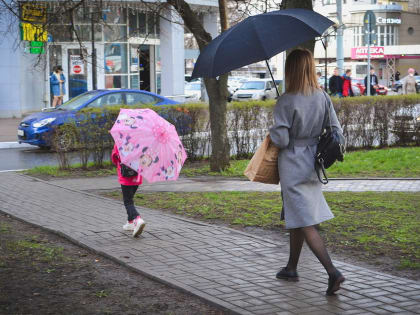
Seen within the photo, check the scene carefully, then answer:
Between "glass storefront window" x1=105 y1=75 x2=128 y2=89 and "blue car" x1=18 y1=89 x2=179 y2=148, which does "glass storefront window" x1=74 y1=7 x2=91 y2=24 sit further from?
"glass storefront window" x1=105 y1=75 x2=128 y2=89

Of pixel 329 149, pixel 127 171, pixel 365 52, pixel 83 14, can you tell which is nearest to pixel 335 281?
pixel 329 149

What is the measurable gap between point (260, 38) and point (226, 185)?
608cm

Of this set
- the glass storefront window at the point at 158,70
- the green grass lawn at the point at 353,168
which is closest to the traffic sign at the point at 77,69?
the glass storefront window at the point at 158,70

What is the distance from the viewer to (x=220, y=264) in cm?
618

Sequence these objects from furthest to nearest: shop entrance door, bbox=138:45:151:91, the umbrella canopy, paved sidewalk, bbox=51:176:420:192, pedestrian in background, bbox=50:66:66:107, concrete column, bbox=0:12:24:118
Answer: shop entrance door, bbox=138:45:151:91
concrete column, bbox=0:12:24:118
pedestrian in background, bbox=50:66:66:107
paved sidewalk, bbox=51:176:420:192
the umbrella canopy

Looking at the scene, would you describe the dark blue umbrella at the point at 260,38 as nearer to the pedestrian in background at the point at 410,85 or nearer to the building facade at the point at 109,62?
the pedestrian in background at the point at 410,85

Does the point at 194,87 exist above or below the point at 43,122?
above

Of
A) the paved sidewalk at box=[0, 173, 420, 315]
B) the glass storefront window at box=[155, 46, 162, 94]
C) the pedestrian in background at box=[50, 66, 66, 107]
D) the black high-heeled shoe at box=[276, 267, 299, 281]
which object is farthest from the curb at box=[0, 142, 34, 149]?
the glass storefront window at box=[155, 46, 162, 94]

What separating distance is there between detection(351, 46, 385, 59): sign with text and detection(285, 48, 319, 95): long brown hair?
7292 cm

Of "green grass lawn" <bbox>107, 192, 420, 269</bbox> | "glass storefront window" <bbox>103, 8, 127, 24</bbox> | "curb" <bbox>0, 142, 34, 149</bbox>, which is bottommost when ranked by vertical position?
"green grass lawn" <bbox>107, 192, 420, 269</bbox>

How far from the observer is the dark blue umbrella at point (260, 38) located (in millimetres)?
5484

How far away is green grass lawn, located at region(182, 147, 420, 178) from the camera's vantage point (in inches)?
488

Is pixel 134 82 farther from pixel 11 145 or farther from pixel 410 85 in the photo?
pixel 11 145

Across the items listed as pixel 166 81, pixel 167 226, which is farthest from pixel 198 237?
pixel 166 81
